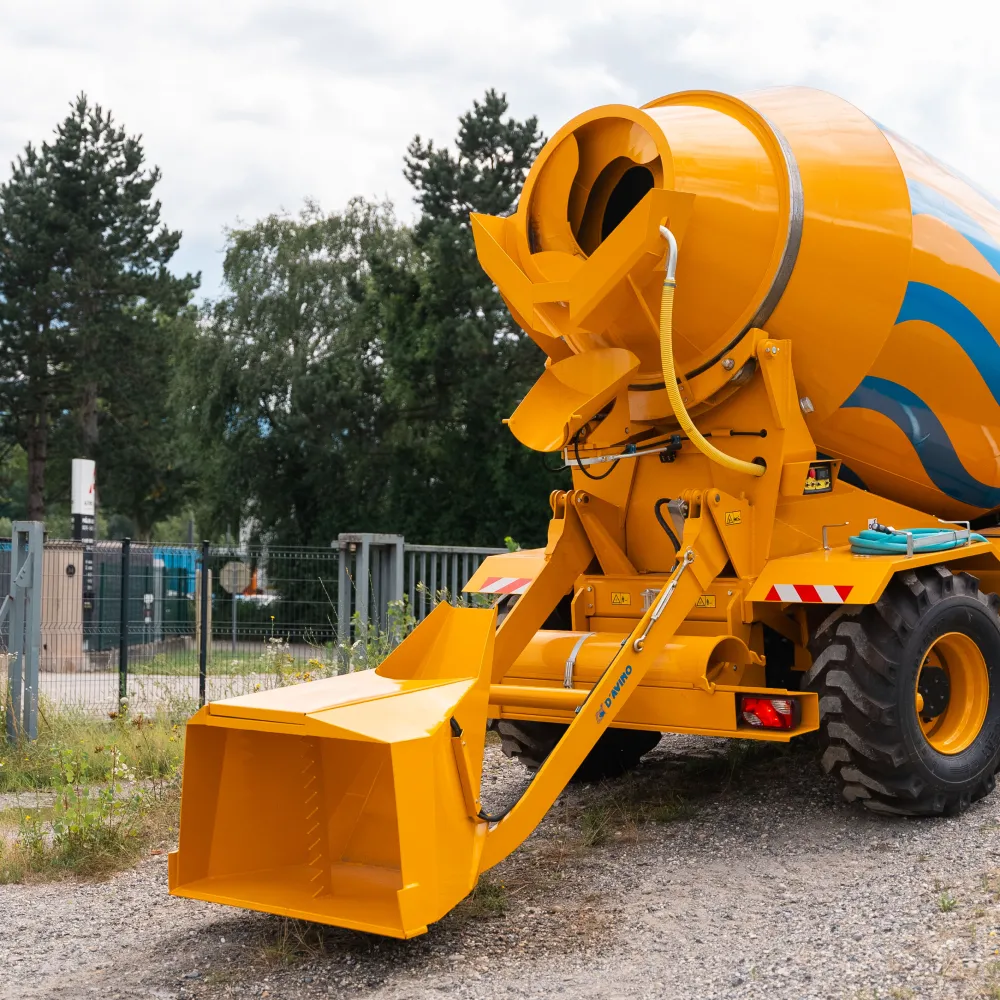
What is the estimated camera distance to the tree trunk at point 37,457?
1305 inches

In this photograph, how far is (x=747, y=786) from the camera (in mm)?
6285

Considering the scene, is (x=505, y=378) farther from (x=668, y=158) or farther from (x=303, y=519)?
(x=668, y=158)

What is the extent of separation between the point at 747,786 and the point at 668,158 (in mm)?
3336

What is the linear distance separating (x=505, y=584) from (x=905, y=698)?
85.6 inches

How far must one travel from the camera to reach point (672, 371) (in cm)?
516

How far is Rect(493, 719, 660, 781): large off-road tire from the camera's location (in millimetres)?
6359

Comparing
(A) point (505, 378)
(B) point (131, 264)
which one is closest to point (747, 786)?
(A) point (505, 378)

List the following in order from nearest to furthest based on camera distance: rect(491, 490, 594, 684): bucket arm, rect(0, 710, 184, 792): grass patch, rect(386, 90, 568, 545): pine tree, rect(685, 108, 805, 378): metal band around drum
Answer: rect(685, 108, 805, 378): metal band around drum
rect(491, 490, 594, 684): bucket arm
rect(0, 710, 184, 792): grass patch
rect(386, 90, 568, 545): pine tree

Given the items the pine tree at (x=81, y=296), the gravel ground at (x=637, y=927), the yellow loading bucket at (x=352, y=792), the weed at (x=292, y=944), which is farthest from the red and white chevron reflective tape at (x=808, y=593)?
the pine tree at (x=81, y=296)

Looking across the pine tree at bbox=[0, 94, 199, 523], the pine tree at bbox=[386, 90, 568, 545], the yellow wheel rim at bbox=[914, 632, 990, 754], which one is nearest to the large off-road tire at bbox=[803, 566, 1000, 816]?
the yellow wheel rim at bbox=[914, 632, 990, 754]

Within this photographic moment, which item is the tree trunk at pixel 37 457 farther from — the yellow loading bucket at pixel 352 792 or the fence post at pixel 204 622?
the yellow loading bucket at pixel 352 792

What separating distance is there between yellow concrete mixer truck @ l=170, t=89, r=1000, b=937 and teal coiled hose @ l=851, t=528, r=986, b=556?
14mm

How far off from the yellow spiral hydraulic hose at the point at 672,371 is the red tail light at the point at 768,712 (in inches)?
42.6

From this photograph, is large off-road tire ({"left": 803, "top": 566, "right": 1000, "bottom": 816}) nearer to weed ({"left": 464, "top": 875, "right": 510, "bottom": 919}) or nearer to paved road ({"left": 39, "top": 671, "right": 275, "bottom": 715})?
weed ({"left": 464, "top": 875, "right": 510, "bottom": 919})
